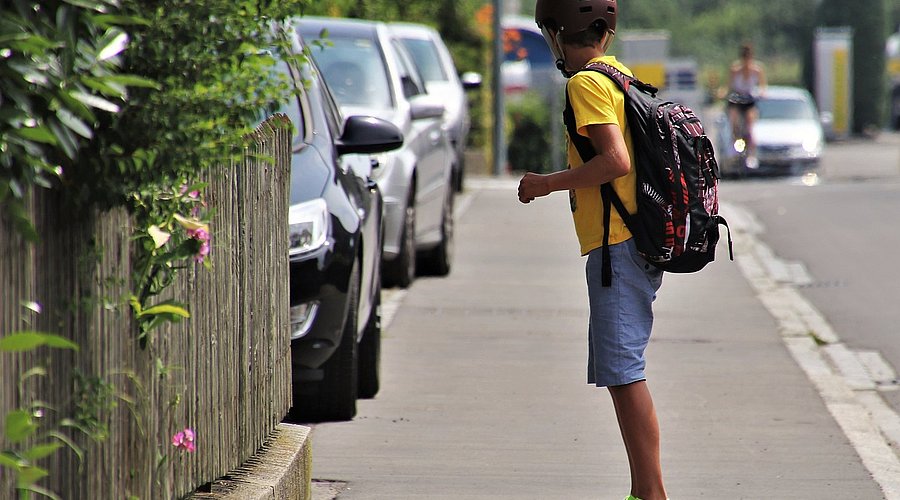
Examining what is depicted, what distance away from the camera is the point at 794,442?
6.25 meters

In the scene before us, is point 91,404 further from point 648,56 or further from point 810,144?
point 648,56

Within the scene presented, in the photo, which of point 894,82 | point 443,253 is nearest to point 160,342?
point 443,253

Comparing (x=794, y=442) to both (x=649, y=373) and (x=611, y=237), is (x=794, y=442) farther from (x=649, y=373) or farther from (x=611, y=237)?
(x=611, y=237)

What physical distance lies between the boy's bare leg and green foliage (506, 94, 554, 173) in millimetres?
21810

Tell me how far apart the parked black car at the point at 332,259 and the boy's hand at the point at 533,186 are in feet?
4.31

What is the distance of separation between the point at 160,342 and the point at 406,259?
6.52m

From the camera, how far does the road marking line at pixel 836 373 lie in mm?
6055

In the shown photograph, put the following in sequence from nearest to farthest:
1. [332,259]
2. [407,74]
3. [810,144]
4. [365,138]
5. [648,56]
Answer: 1. [332,259]
2. [365,138]
3. [407,74]
4. [810,144]
5. [648,56]

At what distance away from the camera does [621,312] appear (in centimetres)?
457

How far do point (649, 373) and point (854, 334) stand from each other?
212 centimetres

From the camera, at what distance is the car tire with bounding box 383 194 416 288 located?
389 inches

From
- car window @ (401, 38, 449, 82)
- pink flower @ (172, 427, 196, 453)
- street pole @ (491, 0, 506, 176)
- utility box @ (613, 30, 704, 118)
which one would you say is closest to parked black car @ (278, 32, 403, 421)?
pink flower @ (172, 427, 196, 453)

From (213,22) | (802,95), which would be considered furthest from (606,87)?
(802,95)

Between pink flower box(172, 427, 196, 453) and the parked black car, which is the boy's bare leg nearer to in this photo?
pink flower box(172, 427, 196, 453)
